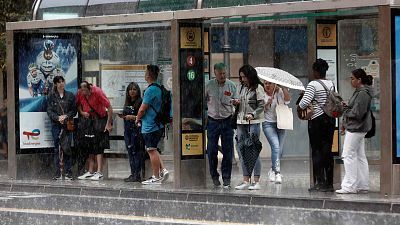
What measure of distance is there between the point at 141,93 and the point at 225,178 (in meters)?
3.57

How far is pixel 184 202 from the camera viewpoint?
54.1 feet

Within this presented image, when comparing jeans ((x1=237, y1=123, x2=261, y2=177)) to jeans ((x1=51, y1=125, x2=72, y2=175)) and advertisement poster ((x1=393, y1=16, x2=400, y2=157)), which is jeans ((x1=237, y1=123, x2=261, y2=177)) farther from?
jeans ((x1=51, y1=125, x2=72, y2=175))

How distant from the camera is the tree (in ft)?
92.4

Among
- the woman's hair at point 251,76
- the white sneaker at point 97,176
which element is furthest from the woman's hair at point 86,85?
the woman's hair at point 251,76

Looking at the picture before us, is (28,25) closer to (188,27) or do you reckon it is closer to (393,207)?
(188,27)

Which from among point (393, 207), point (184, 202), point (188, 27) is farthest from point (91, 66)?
point (393, 207)

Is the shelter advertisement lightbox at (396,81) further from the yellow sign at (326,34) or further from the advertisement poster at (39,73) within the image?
the advertisement poster at (39,73)

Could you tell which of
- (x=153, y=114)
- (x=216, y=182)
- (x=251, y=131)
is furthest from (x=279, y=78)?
(x=153, y=114)

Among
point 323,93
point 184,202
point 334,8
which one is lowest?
point 184,202

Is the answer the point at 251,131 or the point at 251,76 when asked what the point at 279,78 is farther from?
the point at 251,131

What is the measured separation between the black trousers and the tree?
13.2 meters

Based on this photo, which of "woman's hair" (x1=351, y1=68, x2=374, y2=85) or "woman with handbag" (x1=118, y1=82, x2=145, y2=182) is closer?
"woman's hair" (x1=351, y1=68, x2=374, y2=85)

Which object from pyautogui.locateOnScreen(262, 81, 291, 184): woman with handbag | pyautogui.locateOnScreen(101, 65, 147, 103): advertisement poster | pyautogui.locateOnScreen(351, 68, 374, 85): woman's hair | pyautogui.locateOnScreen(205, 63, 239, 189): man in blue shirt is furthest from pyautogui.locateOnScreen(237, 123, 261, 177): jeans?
pyautogui.locateOnScreen(101, 65, 147, 103): advertisement poster

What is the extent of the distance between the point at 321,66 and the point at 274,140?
94.9 inches
